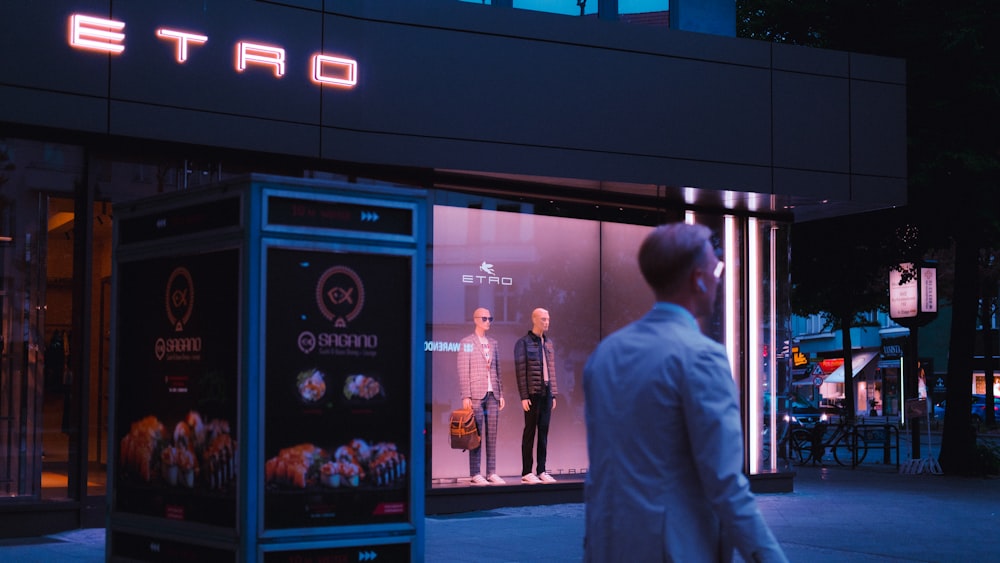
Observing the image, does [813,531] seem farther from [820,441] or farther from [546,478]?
[820,441]

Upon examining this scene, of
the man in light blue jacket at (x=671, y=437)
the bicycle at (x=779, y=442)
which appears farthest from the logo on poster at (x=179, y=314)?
the bicycle at (x=779, y=442)

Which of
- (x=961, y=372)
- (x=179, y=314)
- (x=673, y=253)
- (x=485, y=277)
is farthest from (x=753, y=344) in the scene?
(x=673, y=253)

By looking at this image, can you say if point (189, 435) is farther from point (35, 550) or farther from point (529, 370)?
point (529, 370)

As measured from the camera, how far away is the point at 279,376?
575 centimetres

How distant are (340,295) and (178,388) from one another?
962 mm

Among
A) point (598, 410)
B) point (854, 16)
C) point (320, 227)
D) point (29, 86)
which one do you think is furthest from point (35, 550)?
point (854, 16)

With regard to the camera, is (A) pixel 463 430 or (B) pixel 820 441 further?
(B) pixel 820 441

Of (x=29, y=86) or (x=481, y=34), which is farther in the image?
(x=481, y=34)

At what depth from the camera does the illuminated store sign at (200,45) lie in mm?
11445

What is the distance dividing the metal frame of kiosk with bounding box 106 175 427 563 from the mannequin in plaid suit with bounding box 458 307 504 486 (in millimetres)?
8491

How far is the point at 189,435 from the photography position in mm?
6004

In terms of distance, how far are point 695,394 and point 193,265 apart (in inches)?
135

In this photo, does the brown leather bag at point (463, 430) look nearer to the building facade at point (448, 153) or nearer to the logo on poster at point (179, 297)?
the building facade at point (448, 153)

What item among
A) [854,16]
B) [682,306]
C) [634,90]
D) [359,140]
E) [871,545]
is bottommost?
[871,545]
